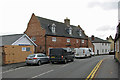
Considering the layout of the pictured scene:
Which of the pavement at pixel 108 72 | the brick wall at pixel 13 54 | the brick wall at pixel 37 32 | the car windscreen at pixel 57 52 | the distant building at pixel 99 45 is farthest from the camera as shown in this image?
the distant building at pixel 99 45

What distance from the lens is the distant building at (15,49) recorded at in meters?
19.0

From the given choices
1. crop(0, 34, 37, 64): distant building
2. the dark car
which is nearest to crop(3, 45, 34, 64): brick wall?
crop(0, 34, 37, 64): distant building

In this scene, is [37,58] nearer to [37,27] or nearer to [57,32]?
[37,27]

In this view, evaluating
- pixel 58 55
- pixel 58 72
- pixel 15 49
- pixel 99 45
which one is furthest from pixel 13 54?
pixel 99 45

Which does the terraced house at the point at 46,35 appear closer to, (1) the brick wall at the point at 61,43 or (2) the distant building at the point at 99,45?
(1) the brick wall at the point at 61,43

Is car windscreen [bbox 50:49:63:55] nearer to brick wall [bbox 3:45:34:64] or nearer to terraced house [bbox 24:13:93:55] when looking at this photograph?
brick wall [bbox 3:45:34:64]

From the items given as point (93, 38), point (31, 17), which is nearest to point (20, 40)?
point (31, 17)

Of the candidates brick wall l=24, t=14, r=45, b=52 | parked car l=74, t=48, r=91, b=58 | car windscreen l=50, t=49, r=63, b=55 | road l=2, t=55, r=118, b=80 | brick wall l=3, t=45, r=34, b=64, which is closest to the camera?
road l=2, t=55, r=118, b=80

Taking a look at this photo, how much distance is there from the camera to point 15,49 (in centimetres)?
2080

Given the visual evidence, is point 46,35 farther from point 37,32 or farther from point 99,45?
point 99,45

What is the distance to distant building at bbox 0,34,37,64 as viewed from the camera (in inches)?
750

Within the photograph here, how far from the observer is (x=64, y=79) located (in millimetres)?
9125

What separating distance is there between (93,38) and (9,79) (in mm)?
56565

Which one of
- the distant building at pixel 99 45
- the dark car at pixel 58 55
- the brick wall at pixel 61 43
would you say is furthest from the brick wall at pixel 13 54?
the distant building at pixel 99 45
